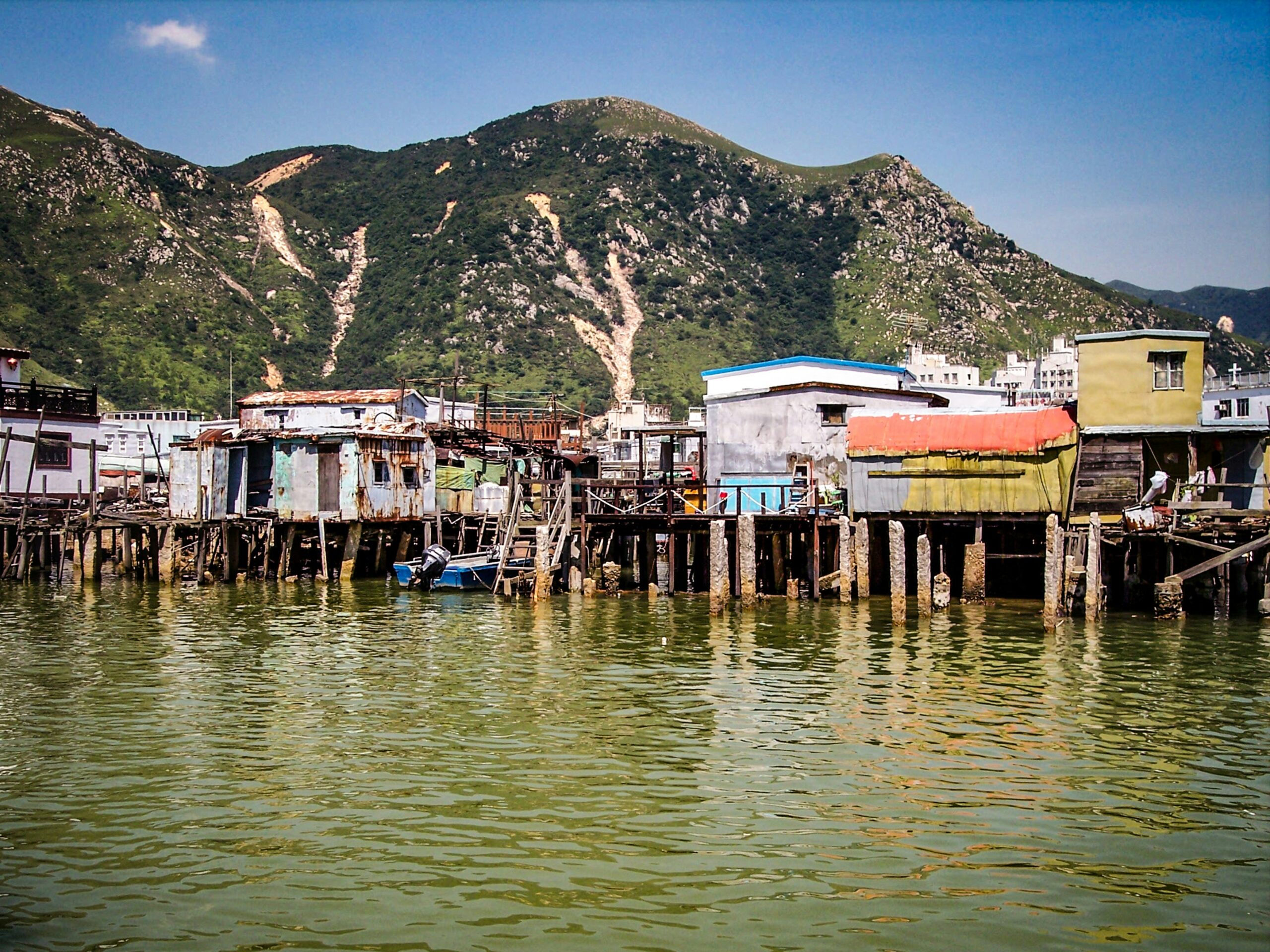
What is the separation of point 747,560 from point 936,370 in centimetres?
7535

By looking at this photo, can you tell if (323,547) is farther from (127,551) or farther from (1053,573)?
(1053,573)

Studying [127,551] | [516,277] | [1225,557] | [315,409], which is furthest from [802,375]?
[516,277]

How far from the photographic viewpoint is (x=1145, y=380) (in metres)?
37.6

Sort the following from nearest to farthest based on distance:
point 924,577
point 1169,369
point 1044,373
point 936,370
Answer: point 924,577
point 1169,369
point 936,370
point 1044,373

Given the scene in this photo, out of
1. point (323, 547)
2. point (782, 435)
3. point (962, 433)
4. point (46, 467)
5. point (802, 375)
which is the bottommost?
point (323, 547)

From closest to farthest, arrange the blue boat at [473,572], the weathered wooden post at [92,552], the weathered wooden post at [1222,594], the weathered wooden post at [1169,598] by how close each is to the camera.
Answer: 1. the weathered wooden post at [1169,598]
2. the weathered wooden post at [1222,594]
3. the blue boat at [473,572]
4. the weathered wooden post at [92,552]

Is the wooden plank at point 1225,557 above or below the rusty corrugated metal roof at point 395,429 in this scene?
below

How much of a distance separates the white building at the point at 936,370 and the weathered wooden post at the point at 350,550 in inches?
2508

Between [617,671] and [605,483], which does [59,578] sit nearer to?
[605,483]

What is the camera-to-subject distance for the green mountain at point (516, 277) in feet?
416

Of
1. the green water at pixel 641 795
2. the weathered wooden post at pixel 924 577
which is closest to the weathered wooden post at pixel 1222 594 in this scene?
the green water at pixel 641 795

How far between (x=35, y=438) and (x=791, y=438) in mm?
38252

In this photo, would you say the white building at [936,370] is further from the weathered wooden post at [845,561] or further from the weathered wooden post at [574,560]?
the weathered wooden post at [845,561]

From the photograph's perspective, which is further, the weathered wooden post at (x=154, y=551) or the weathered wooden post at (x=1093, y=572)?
the weathered wooden post at (x=154, y=551)
